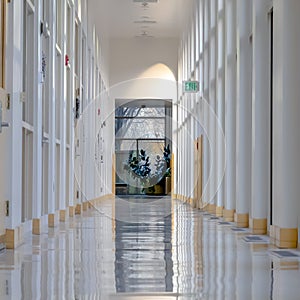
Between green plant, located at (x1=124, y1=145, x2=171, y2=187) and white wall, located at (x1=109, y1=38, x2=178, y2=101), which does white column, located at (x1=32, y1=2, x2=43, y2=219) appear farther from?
green plant, located at (x1=124, y1=145, x2=171, y2=187)

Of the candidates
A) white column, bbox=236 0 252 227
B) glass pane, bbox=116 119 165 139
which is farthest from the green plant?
white column, bbox=236 0 252 227

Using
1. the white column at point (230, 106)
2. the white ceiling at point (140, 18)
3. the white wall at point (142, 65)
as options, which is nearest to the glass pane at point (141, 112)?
the white wall at point (142, 65)

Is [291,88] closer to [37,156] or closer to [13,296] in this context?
[37,156]

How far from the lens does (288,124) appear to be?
6809 millimetres

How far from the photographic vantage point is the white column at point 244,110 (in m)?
10.0

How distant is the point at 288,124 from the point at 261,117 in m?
1.92

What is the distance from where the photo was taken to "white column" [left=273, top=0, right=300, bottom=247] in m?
6.75

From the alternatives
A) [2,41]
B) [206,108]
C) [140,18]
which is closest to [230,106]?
[206,108]

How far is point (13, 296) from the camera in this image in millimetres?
3486

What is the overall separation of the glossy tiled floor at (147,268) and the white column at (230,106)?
3801 millimetres

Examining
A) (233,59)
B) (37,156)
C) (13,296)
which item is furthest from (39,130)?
(13,296)

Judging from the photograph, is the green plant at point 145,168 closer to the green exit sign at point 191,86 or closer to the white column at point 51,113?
the green exit sign at point 191,86

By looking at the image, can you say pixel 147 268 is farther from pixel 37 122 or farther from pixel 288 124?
pixel 37 122

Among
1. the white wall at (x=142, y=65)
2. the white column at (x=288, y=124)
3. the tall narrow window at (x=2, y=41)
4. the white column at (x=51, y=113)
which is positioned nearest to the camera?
the tall narrow window at (x=2, y=41)
